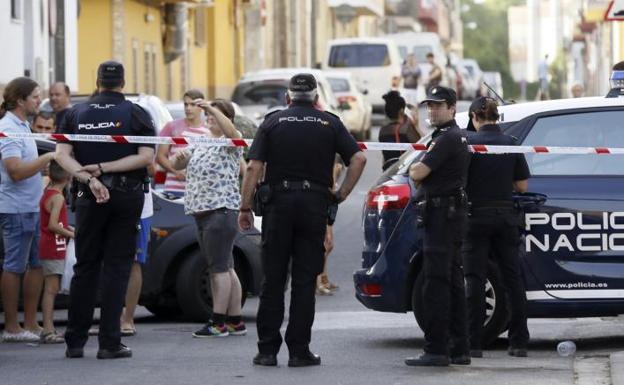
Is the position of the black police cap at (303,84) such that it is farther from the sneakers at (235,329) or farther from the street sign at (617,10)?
the street sign at (617,10)

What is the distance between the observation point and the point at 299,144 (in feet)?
34.6

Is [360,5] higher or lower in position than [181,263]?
higher

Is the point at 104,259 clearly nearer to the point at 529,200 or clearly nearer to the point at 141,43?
the point at 529,200

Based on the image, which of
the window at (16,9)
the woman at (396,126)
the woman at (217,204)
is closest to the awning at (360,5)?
the window at (16,9)

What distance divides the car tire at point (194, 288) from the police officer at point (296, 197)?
8.88 feet

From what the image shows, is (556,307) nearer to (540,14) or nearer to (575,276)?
(575,276)

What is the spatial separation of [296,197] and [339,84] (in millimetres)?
26893

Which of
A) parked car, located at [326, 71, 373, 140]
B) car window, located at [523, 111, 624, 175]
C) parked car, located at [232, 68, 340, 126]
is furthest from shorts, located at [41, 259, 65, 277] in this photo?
parked car, located at [326, 71, 373, 140]

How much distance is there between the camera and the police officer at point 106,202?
11.0 meters

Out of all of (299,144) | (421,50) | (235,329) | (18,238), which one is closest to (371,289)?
(235,329)

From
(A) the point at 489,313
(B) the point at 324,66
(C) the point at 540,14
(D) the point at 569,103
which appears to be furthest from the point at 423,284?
(C) the point at 540,14

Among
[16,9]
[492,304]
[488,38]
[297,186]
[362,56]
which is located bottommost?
[492,304]

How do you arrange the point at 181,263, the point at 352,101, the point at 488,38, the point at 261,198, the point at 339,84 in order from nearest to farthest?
1. the point at 261,198
2. the point at 181,263
3. the point at 352,101
4. the point at 339,84
5. the point at 488,38

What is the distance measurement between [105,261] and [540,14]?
15927 centimetres
